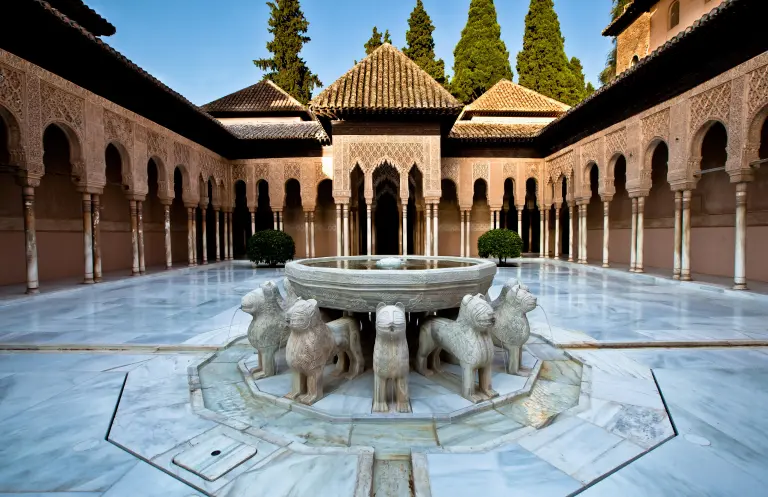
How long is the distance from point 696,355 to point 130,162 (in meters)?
12.8

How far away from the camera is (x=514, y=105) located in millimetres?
18562

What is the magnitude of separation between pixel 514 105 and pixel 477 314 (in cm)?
1850

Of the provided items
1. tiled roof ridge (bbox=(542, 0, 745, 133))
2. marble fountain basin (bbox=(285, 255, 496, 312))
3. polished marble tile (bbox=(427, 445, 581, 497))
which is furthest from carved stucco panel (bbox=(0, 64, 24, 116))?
tiled roof ridge (bbox=(542, 0, 745, 133))

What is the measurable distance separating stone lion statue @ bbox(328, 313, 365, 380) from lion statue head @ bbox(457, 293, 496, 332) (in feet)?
3.20

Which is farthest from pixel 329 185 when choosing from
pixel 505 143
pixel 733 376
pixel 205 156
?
pixel 733 376

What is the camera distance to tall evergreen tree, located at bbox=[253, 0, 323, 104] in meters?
22.8

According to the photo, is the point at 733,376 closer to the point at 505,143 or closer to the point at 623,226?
the point at 623,226

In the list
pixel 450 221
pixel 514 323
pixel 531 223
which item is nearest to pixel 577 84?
pixel 531 223

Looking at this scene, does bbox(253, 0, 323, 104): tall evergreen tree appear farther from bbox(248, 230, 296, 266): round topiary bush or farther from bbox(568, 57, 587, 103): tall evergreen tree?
bbox(568, 57, 587, 103): tall evergreen tree

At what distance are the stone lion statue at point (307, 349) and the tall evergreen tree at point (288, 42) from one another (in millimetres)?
23098

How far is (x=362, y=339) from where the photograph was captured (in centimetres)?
392

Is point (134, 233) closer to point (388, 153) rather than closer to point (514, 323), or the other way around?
point (388, 153)

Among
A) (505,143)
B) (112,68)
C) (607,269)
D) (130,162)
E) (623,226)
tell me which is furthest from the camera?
(505,143)

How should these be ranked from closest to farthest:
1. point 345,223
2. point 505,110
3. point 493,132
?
point 345,223, point 493,132, point 505,110
